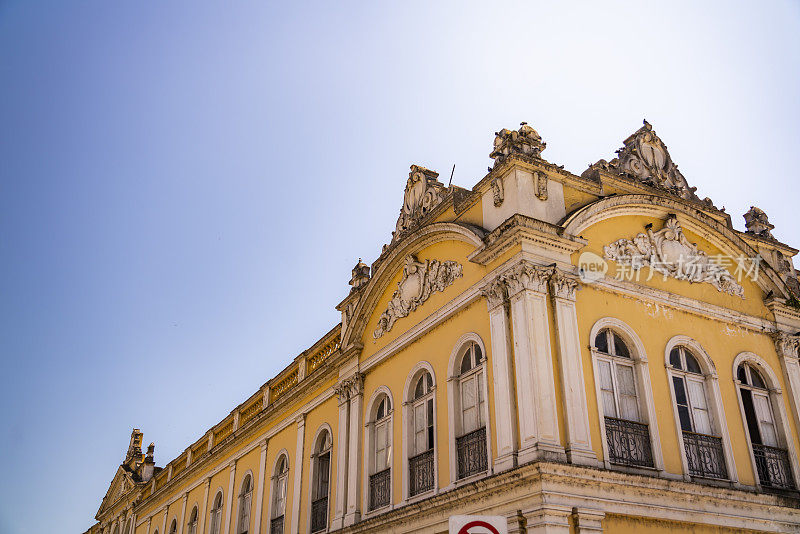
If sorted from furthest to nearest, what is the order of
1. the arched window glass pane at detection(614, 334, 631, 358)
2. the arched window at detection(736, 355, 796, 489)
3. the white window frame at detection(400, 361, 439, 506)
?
the white window frame at detection(400, 361, 439, 506), the arched window at detection(736, 355, 796, 489), the arched window glass pane at detection(614, 334, 631, 358)

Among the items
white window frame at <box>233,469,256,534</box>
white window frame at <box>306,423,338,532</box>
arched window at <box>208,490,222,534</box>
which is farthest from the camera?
arched window at <box>208,490,222,534</box>

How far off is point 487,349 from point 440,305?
1722 millimetres

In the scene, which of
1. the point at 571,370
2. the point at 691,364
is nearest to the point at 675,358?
the point at 691,364

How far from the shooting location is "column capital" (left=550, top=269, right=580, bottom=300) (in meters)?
10.4

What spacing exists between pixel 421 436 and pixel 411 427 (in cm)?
35

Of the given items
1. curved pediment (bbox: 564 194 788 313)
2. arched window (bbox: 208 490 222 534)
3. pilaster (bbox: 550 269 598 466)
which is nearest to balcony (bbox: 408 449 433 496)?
pilaster (bbox: 550 269 598 466)

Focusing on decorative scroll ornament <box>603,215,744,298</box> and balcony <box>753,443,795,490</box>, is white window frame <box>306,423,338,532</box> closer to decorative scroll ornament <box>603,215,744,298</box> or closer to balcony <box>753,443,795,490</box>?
decorative scroll ornament <box>603,215,744,298</box>

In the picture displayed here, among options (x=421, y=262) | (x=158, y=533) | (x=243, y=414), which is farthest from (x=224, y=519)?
(x=421, y=262)

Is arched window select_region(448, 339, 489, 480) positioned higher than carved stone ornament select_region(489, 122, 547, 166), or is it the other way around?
carved stone ornament select_region(489, 122, 547, 166)

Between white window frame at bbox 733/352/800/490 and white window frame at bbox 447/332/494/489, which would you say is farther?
white window frame at bbox 733/352/800/490

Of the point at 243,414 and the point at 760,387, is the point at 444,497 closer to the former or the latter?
the point at 760,387

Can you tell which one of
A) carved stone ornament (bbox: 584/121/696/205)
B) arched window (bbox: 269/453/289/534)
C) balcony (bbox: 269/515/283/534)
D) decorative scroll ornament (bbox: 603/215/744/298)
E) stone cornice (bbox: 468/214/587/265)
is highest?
carved stone ornament (bbox: 584/121/696/205)

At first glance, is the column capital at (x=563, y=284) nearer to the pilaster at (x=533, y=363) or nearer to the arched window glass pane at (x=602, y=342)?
the pilaster at (x=533, y=363)

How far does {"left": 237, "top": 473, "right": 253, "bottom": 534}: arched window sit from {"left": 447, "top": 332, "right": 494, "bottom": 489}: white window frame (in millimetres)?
9579
